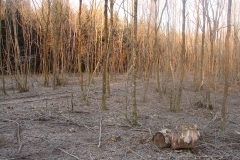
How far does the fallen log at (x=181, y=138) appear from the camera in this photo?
8.99 feet

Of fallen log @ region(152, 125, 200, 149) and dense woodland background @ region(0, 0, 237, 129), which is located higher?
dense woodland background @ region(0, 0, 237, 129)

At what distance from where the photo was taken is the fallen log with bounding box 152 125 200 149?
274 centimetres

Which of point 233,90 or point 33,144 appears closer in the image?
point 33,144

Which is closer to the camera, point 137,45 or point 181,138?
point 181,138

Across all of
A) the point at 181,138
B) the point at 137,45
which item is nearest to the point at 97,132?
the point at 181,138

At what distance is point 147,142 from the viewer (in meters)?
3.00

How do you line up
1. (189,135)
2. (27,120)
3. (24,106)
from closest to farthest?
(189,135) < (27,120) < (24,106)

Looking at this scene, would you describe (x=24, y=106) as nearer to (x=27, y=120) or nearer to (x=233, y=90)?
(x=27, y=120)

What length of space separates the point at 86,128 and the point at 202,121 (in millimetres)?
2162

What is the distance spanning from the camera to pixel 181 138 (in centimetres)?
275

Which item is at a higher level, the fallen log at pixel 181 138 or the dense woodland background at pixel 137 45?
the dense woodland background at pixel 137 45

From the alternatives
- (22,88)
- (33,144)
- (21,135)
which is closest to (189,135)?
(33,144)

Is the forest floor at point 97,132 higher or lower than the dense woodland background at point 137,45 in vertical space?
lower

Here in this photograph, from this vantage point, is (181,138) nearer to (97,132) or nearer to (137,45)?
(97,132)
